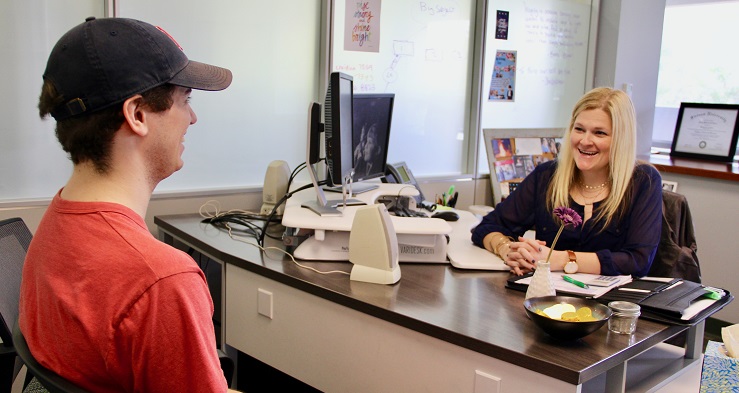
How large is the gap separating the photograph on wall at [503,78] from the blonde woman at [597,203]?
1.60 meters

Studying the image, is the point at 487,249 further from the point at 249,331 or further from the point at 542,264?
the point at 249,331

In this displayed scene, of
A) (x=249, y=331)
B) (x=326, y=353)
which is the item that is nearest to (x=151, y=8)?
(x=249, y=331)

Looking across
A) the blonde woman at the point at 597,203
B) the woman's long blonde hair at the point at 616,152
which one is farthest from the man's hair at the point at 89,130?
the woman's long blonde hair at the point at 616,152

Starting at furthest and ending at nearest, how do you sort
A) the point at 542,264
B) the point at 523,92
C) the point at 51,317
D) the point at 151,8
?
the point at 523,92 → the point at 151,8 → the point at 542,264 → the point at 51,317

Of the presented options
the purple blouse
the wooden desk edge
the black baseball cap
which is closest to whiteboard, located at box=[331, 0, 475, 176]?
the purple blouse

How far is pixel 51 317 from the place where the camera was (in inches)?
44.2

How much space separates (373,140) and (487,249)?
72 cm

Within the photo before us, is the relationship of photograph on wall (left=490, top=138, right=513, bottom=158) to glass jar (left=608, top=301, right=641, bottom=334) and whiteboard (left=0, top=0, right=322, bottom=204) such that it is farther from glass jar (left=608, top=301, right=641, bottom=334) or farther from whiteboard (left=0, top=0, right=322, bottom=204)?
glass jar (left=608, top=301, right=641, bottom=334)

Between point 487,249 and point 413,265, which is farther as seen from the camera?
point 487,249

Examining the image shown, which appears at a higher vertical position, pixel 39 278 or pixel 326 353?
pixel 39 278

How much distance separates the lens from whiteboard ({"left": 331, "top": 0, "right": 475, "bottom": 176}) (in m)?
3.38

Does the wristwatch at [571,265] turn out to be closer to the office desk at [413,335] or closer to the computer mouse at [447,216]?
the office desk at [413,335]

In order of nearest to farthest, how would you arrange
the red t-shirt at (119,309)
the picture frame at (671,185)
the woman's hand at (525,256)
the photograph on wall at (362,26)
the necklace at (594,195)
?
Answer: the red t-shirt at (119,309) → the woman's hand at (525,256) → the necklace at (594,195) → the photograph on wall at (362,26) → the picture frame at (671,185)

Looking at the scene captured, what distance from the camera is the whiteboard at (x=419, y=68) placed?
338 centimetres
